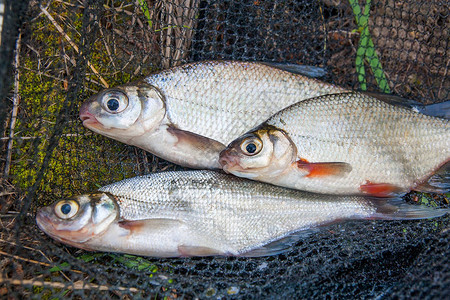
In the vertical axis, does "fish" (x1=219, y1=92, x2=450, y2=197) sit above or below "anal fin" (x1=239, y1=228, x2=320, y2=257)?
above

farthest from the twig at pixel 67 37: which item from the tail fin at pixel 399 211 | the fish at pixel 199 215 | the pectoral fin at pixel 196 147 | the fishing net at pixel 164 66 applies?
the tail fin at pixel 399 211

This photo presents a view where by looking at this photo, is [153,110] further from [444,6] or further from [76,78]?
[444,6]

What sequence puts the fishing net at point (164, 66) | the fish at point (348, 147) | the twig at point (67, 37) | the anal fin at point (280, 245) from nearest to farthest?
the fishing net at point (164, 66)
the fish at point (348, 147)
the anal fin at point (280, 245)
the twig at point (67, 37)

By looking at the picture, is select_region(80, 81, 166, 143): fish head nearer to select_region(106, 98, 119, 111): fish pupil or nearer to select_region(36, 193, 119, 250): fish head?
select_region(106, 98, 119, 111): fish pupil

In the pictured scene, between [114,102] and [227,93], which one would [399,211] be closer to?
[227,93]

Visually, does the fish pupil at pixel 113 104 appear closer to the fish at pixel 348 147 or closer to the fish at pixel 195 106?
the fish at pixel 195 106

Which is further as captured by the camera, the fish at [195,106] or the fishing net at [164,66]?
the fish at [195,106]

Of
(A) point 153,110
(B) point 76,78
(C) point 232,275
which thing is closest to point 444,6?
(A) point 153,110

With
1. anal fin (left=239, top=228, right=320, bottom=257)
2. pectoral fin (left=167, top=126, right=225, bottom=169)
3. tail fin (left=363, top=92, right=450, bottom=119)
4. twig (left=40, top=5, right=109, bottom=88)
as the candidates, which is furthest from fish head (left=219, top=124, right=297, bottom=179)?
twig (left=40, top=5, right=109, bottom=88)

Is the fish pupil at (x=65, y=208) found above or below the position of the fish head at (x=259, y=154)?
below

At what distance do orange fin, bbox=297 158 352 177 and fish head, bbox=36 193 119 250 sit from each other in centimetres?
132

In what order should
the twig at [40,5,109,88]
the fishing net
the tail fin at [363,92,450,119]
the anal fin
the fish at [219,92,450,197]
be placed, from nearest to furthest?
the fishing net < the fish at [219,92,450,197] < the anal fin < the twig at [40,5,109,88] < the tail fin at [363,92,450,119]

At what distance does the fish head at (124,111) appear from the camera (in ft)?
9.49

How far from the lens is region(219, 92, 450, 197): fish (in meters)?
2.79
